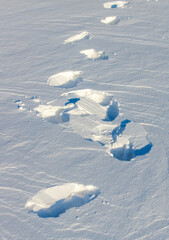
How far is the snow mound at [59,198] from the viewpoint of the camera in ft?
3.57

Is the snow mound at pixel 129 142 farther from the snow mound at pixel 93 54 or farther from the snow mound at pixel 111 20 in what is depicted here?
the snow mound at pixel 111 20

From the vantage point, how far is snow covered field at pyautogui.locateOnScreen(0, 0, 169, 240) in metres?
1.04

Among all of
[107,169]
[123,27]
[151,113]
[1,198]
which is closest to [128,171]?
[107,169]

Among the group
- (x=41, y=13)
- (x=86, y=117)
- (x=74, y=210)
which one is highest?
(x=41, y=13)

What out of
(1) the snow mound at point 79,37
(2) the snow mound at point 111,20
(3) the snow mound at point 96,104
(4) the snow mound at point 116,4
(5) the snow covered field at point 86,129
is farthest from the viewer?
(4) the snow mound at point 116,4

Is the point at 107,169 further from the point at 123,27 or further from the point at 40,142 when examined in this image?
the point at 123,27

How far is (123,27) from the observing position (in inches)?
88.8

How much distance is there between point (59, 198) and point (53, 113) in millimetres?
531

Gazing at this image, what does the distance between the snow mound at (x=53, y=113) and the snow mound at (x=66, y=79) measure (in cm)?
22

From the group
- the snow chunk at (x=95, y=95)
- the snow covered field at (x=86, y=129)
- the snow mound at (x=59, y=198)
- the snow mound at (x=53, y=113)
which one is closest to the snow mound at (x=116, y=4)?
the snow covered field at (x=86, y=129)

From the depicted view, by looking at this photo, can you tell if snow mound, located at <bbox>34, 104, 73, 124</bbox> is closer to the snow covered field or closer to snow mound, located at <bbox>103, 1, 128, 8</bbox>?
the snow covered field

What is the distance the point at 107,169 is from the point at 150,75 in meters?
0.76

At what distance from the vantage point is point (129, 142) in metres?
1.31

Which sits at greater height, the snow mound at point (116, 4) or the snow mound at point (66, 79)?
the snow mound at point (116, 4)
